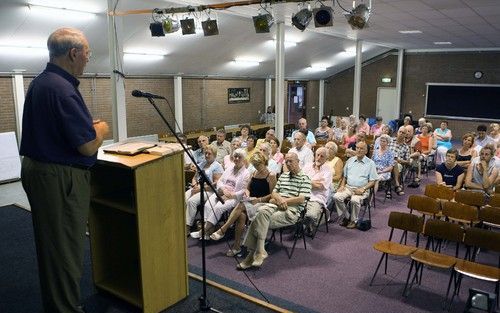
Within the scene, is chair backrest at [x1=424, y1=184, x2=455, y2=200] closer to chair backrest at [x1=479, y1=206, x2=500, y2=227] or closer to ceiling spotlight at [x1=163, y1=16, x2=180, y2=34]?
chair backrest at [x1=479, y1=206, x2=500, y2=227]

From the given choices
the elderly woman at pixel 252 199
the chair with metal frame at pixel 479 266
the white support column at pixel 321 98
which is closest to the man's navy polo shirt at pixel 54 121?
the elderly woman at pixel 252 199

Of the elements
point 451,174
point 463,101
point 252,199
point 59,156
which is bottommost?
point 252,199

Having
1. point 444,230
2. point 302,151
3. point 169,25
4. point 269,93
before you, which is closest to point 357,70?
point 269,93

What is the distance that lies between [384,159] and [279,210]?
10.5ft

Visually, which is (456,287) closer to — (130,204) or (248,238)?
(248,238)

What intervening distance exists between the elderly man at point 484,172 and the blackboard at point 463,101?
9.47m

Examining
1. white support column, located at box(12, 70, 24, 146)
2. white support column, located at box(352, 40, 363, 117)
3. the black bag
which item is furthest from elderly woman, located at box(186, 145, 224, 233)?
white support column, located at box(352, 40, 363, 117)

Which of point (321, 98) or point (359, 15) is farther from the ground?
point (359, 15)

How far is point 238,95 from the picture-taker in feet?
45.6

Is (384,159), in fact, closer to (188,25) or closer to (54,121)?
(188,25)

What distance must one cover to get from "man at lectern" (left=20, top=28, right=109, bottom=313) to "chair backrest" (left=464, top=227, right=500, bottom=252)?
11.1ft

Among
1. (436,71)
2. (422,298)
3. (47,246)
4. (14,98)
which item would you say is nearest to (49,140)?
(47,246)

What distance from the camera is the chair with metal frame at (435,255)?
3.55 m

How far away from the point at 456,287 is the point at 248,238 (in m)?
2.06
